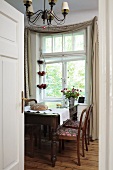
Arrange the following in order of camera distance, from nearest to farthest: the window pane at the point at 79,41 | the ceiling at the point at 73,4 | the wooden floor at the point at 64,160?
the wooden floor at the point at 64,160 → the ceiling at the point at 73,4 → the window pane at the point at 79,41

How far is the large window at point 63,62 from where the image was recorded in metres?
4.47

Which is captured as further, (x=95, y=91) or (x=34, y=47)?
(x=34, y=47)

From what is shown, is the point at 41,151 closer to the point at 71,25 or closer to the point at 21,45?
the point at 21,45

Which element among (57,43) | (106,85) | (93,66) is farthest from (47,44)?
(106,85)

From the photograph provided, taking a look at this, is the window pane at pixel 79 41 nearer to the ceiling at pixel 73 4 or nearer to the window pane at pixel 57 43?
the window pane at pixel 57 43

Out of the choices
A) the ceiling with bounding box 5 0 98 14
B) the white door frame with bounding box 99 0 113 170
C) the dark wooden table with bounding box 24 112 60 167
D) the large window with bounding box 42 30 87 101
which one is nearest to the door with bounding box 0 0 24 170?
the dark wooden table with bounding box 24 112 60 167

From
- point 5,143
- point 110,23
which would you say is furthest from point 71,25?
point 110,23

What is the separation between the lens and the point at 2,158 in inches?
71.0

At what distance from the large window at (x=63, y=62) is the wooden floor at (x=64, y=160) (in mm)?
1561

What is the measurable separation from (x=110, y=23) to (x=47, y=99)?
4.33 metres

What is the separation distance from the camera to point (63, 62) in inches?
183

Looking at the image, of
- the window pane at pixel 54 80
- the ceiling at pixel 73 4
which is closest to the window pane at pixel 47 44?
the window pane at pixel 54 80

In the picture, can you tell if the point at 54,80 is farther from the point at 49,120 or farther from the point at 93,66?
the point at 49,120

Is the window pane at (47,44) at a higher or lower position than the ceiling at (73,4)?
lower
